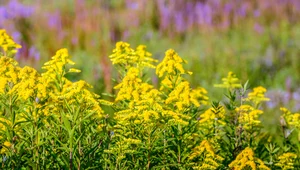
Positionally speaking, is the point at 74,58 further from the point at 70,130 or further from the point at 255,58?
the point at 70,130

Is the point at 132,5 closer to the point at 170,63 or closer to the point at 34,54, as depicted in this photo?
the point at 34,54

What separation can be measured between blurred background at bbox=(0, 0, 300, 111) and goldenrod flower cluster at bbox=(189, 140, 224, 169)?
4138 millimetres

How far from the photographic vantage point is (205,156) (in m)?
2.84

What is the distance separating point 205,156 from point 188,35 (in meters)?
7.86

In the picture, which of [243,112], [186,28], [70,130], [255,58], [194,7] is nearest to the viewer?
[70,130]

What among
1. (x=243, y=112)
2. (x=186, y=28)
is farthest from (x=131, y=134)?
(x=186, y=28)

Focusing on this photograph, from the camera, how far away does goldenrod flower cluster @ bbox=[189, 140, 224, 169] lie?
2752 millimetres

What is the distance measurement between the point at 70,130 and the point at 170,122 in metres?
0.45

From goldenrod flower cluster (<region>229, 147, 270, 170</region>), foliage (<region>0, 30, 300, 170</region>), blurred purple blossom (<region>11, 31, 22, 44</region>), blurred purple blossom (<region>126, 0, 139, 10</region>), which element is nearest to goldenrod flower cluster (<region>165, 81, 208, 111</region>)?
foliage (<region>0, 30, 300, 170</region>)

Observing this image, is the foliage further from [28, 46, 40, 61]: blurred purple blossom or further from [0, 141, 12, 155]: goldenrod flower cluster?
[28, 46, 40, 61]: blurred purple blossom

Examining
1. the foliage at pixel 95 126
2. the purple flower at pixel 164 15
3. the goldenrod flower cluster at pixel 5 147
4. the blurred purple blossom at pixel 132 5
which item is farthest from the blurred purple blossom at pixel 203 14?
the goldenrod flower cluster at pixel 5 147

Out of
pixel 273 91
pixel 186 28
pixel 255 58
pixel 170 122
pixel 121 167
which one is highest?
pixel 186 28

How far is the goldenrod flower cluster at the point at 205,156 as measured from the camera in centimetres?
275

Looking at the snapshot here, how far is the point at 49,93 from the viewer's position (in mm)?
2641
